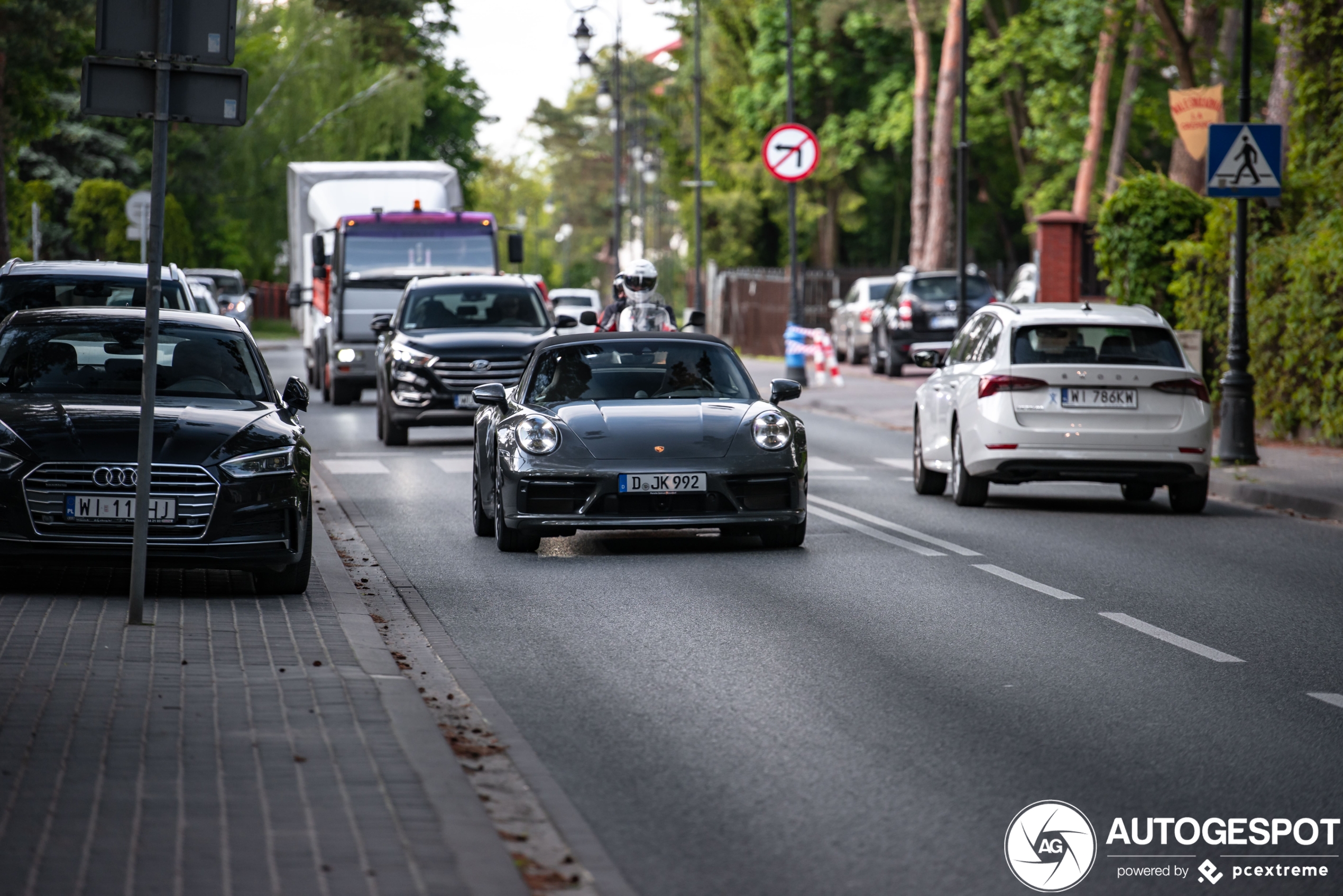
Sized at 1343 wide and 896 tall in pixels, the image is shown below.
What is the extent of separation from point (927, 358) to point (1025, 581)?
6.09 m

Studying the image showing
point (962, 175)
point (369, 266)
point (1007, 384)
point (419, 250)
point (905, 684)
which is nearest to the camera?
point (905, 684)

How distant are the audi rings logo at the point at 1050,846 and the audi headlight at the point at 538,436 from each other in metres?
6.82

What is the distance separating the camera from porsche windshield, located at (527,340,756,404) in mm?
13883

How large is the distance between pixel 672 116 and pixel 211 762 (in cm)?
8400

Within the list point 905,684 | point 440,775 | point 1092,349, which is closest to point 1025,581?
point 905,684

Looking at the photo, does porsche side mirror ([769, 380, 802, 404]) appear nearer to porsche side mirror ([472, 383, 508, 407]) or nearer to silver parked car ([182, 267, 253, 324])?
porsche side mirror ([472, 383, 508, 407])

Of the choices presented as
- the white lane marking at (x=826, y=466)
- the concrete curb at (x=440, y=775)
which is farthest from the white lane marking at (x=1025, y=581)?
the white lane marking at (x=826, y=466)

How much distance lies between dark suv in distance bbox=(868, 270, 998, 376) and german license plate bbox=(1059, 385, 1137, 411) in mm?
22522

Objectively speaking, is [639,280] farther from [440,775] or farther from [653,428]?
[440,775]

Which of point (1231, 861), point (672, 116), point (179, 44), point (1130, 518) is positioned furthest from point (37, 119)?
point (672, 116)

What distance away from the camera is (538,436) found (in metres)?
13.1

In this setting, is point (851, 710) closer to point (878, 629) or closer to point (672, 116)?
point (878, 629)

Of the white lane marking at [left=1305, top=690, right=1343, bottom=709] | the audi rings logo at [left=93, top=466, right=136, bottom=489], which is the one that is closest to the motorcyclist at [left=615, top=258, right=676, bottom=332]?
the audi rings logo at [left=93, top=466, right=136, bottom=489]

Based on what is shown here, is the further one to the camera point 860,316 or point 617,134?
point 617,134
